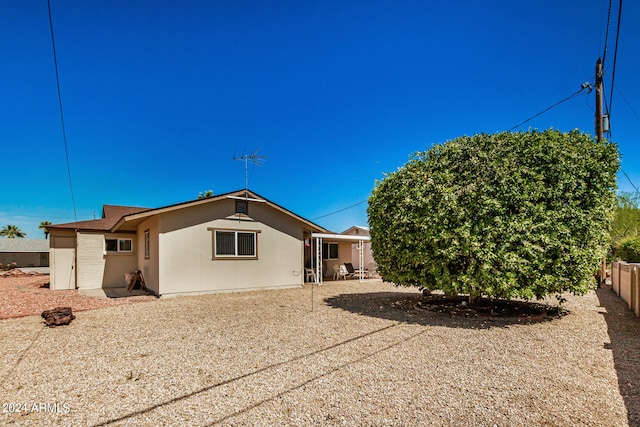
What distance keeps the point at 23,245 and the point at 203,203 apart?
33.5 m

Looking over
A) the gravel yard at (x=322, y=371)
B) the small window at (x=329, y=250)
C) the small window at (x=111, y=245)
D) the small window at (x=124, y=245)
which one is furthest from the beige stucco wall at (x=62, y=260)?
the small window at (x=329, y=250)

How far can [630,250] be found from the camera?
1432 cm

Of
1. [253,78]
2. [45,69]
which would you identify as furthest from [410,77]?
[45,69]

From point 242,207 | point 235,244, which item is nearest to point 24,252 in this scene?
point 235,244

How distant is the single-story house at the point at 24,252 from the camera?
31484 mm

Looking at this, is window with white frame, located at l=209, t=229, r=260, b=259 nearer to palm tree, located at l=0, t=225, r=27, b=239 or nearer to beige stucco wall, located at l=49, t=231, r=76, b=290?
beige stucco wall, located at l=49, t=231, r=76, b=290

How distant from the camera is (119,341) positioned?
5.47 m

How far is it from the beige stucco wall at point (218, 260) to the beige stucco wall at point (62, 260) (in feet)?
19.5

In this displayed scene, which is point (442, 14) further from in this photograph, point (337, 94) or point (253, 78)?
point (253, 78)

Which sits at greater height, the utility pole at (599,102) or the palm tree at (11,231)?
the utility pole at (599,102)

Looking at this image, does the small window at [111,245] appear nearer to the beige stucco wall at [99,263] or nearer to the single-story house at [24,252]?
the beige stucco wall at [99,263]

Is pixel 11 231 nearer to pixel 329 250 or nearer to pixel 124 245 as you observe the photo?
pixel 124 245

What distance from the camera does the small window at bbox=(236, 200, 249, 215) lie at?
12.3 m

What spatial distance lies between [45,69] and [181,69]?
403cm
